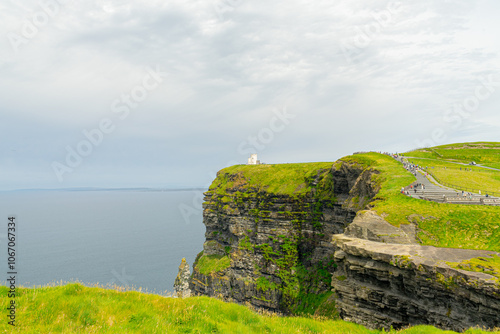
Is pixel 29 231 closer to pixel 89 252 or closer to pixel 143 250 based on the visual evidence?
pixel 89 252

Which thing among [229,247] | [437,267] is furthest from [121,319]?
[229,247]

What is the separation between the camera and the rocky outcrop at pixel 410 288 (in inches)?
→ 603

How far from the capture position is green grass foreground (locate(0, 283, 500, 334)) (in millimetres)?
7555

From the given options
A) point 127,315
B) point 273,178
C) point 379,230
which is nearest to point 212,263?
point 273,178

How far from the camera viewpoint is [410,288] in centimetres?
1952

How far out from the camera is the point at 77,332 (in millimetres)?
7035

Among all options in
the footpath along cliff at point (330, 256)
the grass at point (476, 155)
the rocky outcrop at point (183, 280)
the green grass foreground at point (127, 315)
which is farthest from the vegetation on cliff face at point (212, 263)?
the green grass foreground at point (127, 315)

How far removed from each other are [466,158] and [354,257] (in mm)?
65063

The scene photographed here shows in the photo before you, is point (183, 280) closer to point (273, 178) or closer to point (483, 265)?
point (273, 178)

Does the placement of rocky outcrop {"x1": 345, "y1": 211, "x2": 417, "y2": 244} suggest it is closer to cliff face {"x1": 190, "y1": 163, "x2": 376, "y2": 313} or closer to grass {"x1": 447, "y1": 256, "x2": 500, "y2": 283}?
grass {"x1": 447, "y1": 256, "x2": 500, "y2": 283}

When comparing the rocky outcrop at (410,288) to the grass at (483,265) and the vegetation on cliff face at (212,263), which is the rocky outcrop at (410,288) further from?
the vegetation on cliff face at (212,263)

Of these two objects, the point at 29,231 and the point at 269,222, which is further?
the point at 29,231

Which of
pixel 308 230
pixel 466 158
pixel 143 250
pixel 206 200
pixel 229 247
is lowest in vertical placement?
pixel 143 250

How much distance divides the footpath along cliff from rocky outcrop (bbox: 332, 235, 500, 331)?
0.21 ft
